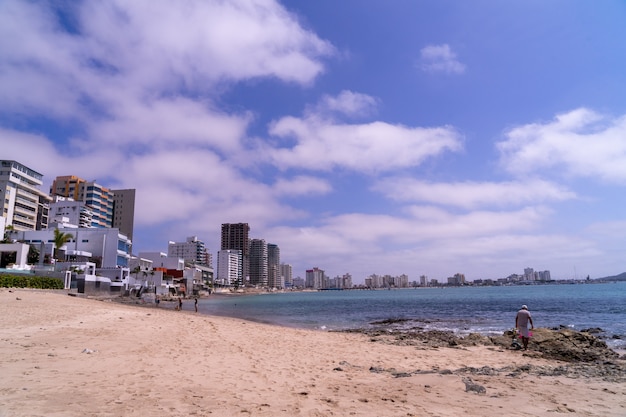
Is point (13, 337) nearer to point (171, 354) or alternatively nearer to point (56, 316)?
point (171, 354)

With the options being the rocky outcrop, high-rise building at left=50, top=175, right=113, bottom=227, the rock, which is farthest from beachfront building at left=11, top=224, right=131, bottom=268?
the rock

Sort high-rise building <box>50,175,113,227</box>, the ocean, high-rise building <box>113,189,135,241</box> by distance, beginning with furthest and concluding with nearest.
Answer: high-rise building <box>113,189,135,241</box> < high-rise building <box>50,175,113,227</box> < the ocean

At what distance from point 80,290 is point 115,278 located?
15.5 m

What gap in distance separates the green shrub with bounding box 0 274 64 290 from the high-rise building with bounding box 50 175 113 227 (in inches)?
3214

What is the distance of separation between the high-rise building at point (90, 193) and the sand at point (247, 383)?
12679 cm

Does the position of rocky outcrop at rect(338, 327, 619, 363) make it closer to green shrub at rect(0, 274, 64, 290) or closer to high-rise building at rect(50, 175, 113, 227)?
green shrub at rect(0, 274, 64, 290)

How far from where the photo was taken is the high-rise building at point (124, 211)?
157000 mm

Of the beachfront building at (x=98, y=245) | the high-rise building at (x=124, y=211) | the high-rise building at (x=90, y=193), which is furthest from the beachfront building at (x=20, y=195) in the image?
the high-rise building at (x=124, y=211)

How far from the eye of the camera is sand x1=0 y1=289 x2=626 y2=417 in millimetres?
7406

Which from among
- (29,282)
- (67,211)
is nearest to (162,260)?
(67,211)

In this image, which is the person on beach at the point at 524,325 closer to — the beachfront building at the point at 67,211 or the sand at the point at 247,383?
the sand at the point at 247,383

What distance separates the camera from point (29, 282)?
4456cm

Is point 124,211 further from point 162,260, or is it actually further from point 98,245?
point 98,245

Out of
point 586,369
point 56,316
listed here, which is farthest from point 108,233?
point 586,369
